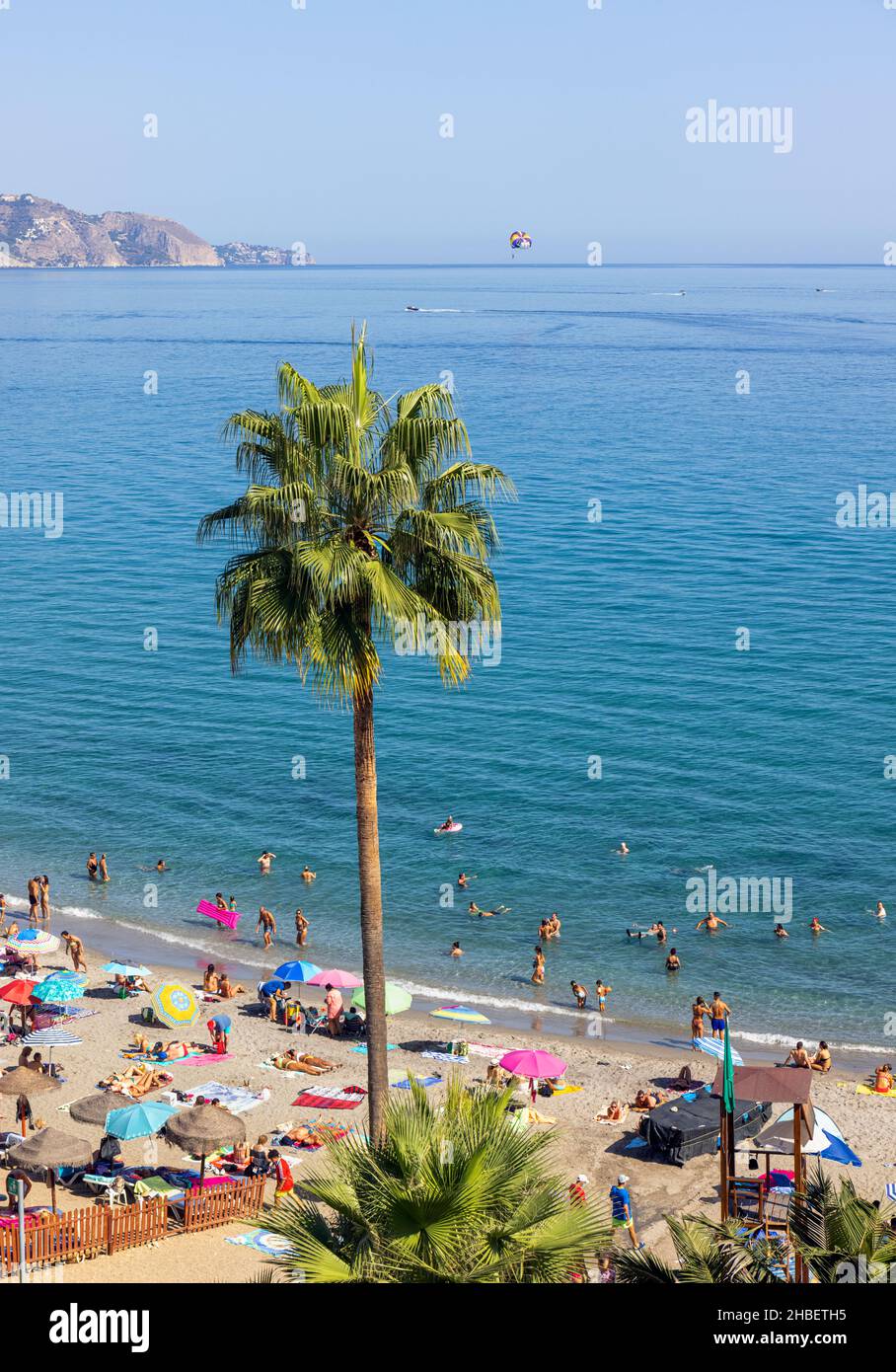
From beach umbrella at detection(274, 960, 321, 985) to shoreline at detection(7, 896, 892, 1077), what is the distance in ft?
11.7

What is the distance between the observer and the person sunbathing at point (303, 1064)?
32.9 meters

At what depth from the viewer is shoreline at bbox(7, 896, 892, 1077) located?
1442 inches

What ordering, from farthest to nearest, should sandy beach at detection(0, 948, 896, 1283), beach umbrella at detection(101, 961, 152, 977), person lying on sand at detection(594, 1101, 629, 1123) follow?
beach umbrella at detection(101, 961, 152, 977), person lying on sand at detection(594, 1101, 629, 1123), sandy beach at detection(0, 948, 896, 1283)

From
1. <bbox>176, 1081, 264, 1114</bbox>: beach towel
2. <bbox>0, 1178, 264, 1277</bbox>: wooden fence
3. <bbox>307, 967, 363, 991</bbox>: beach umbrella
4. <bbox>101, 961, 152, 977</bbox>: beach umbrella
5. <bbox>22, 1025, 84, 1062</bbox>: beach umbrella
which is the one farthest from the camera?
<bbox>101, 961, 152, 977</bbox>: beach umbrella

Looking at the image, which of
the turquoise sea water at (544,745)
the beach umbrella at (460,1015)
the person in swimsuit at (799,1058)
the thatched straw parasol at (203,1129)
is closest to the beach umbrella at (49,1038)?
the thatched straw parasol at (203,1129)

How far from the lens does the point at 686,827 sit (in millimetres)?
49844

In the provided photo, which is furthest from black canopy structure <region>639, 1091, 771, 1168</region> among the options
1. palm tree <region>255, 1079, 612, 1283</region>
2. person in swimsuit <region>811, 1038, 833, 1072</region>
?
palm tree <region>255, 1079, 612, 1283</region>

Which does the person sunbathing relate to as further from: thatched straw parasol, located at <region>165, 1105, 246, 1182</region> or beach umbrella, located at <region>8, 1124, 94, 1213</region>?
beach umbrella, located at <region>8, 1124, 94, 1213</region>

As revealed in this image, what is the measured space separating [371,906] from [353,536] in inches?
211

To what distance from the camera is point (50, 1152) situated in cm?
2502

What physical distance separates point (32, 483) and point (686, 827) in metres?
74.8

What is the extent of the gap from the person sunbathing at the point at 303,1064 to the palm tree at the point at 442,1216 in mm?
19329

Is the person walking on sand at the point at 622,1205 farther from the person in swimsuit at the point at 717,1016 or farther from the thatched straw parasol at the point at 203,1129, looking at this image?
the person in swimsuit at the point at 717,1016
